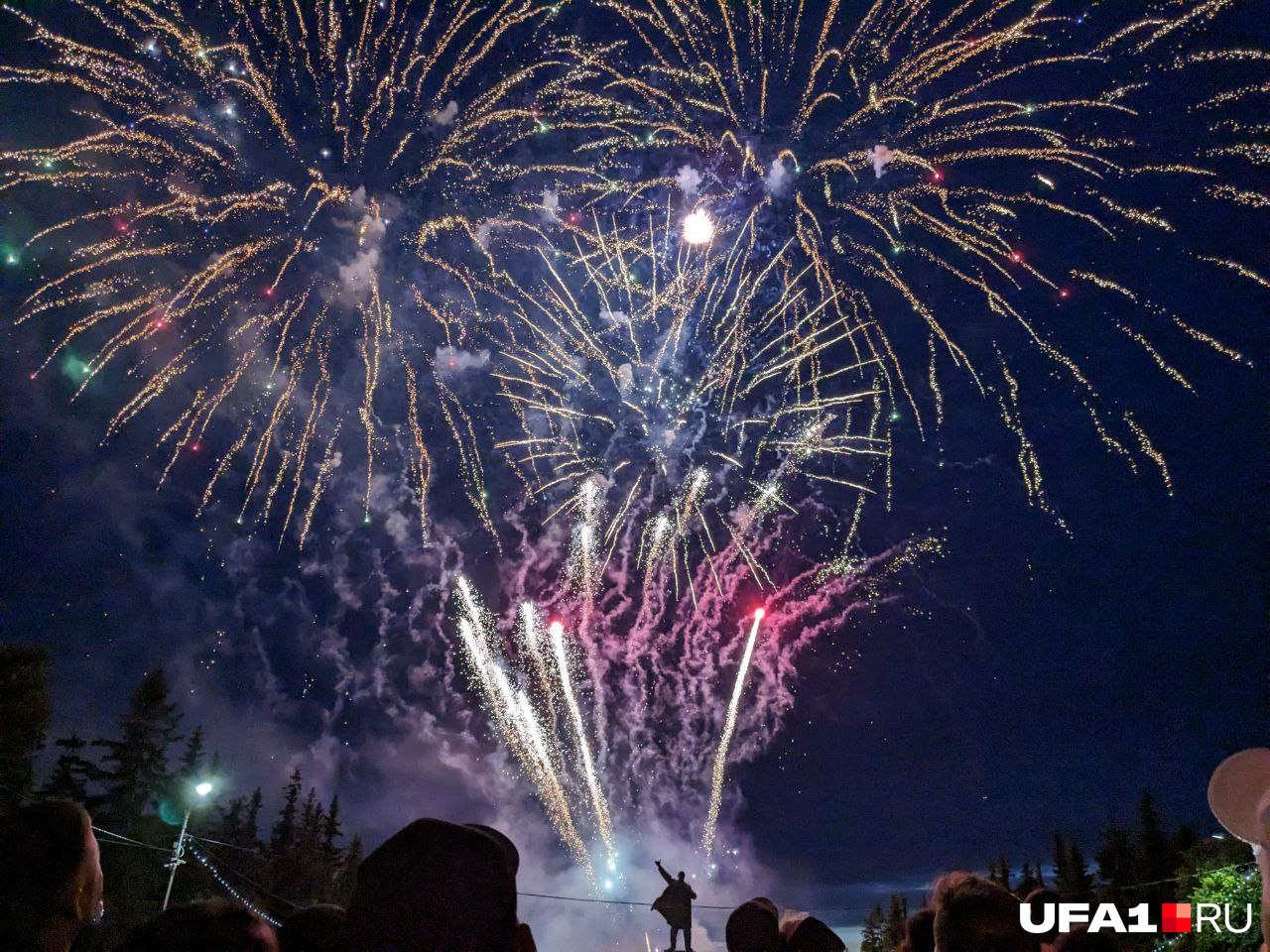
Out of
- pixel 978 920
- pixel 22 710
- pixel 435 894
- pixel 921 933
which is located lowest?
pixel 921 933

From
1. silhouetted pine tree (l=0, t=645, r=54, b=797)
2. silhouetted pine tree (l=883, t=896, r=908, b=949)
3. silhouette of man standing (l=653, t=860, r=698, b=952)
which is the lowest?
silhouetted pine tree (l=883, t=896, r=908, b=949)

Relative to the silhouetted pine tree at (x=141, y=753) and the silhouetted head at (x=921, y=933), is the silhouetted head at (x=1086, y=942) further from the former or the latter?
the silhouetted pine tree at (x=141, y=753)

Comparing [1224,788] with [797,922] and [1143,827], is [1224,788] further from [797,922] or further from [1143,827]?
[1143,827]

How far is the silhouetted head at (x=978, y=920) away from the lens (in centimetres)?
415

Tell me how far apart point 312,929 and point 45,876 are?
1.45 meters

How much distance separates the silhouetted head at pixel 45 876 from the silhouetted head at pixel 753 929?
615cm

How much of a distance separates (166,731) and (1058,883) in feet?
245

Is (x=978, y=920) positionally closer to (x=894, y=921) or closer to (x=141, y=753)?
(x=141, y=753)

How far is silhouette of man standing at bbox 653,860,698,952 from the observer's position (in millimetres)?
15289

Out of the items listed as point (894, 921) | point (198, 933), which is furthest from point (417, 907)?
point (894, 921)

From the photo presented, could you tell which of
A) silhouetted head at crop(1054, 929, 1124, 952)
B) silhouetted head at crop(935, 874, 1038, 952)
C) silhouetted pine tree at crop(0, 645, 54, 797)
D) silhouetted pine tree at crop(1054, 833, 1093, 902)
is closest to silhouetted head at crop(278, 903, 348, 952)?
silhouetted head at crop(935, 874, 1038, 952)

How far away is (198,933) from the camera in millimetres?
2389

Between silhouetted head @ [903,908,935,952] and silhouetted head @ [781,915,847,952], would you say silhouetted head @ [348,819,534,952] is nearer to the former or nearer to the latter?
silhouetted head @ [903,908,935,952]

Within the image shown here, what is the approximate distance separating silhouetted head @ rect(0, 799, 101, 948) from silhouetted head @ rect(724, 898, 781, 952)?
615cm
